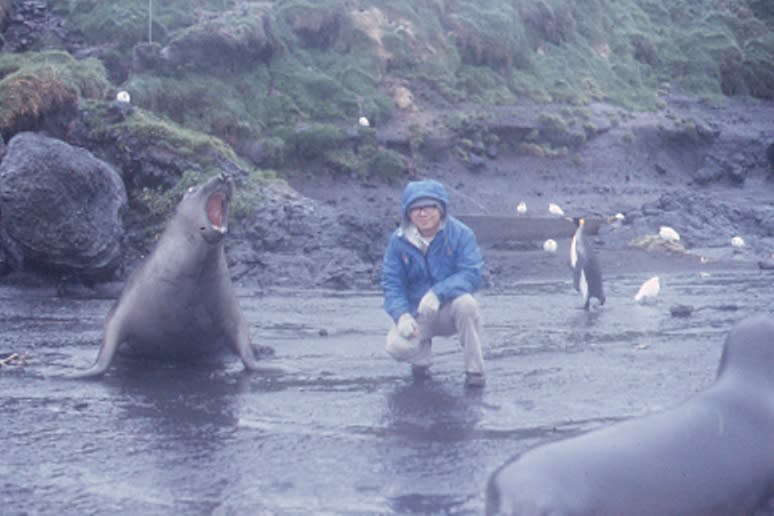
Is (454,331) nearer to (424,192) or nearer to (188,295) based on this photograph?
(424,192)

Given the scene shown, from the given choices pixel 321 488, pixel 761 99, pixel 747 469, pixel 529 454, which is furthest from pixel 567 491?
pixel 761 99

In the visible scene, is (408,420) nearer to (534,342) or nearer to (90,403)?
(90,403)

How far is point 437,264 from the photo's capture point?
6.00 metres

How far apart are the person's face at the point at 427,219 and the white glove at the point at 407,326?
21.2 inches

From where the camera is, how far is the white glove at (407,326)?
5793mm

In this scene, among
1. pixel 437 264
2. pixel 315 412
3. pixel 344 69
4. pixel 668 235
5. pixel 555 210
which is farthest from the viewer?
pixel 344 69

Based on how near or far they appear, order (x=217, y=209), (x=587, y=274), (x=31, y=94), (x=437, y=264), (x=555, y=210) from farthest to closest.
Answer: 1. (x=555, y=210)
2. (x=31, y=94)
3. (x=587, y=274)
4. (x=217, y=209)
5. (x=437, y=264)

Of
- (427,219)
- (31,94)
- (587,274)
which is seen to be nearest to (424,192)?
(427,219)

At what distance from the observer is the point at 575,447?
10.8ft

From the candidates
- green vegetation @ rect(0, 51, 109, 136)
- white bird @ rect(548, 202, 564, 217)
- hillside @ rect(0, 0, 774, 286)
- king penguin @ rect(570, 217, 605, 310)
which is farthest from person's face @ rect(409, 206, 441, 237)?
white bird @ rect(548, 202, 564, 217)

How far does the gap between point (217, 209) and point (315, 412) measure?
1829 mm

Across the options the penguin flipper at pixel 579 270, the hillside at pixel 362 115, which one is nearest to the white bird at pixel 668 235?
the hillside at pixel 362 115

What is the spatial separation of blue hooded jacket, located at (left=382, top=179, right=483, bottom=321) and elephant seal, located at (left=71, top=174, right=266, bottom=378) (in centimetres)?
118

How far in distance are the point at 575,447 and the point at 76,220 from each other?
9308 millimetres
